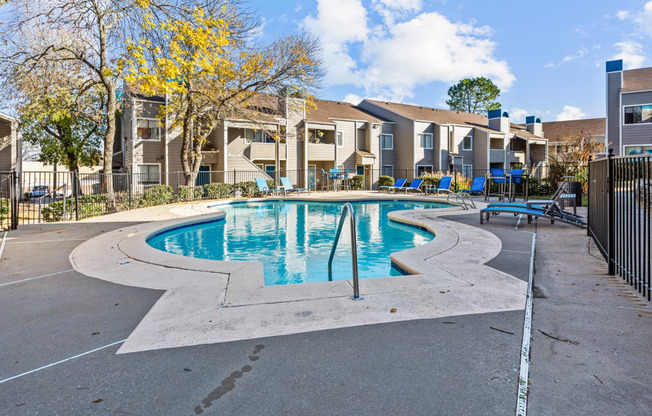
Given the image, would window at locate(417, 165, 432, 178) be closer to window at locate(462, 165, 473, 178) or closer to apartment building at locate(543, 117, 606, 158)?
window at locate(462, 165, 473, 178)

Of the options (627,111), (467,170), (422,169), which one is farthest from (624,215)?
(467,170)

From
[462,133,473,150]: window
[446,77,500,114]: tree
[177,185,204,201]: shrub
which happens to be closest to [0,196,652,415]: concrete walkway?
[177,185,204,201]: shrub

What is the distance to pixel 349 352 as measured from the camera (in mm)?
2803

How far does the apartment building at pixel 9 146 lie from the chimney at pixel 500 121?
122ft

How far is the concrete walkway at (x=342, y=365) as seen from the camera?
7.13ft

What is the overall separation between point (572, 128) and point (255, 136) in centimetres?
3619

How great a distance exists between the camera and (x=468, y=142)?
116ft

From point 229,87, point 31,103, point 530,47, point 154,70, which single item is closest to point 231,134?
point 229,87

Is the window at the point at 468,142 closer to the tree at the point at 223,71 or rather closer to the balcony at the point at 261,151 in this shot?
the balcony at the point at 261,151

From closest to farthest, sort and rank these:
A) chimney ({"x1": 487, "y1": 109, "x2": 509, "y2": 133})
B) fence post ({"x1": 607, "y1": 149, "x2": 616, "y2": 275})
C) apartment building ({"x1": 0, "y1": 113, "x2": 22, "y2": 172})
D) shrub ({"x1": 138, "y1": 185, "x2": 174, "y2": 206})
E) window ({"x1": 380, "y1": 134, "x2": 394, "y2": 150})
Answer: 1. fence post ({"x1": 607, "y1": 149, "x2": 616, "y2": 275})
2. shrub ({"x1": 138, "y1": 185, "x2": 174, "y2": 206})
3. apartment building ({"x1": 0, "y1": 113, "x2": 22, "y2": 172})
4. window ({"x1": 380, "y1": 134, "x2": 394, "y2": 150})
5. chimney ({"x1": 487, "y1": 109, "x2": 509, "y2": 133})

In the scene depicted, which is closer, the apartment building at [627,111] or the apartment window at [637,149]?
the apartment building at [627,111]

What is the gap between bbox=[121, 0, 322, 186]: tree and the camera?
13914mm

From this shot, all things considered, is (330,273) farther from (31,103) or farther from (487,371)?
(31,103)

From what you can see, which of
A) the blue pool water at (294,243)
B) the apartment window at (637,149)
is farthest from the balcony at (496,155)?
the blue pool water at (294,243)
